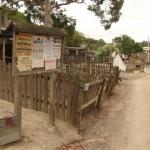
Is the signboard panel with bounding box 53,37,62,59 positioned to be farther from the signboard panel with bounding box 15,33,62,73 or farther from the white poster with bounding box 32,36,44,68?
the white poster with bounding box 32,36,44,68

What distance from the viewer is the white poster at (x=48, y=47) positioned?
8.36 meters

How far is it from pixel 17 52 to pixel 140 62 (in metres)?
41.8

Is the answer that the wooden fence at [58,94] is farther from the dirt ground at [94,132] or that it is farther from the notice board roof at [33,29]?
the notice board roof at [33,29]

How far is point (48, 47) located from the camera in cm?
848

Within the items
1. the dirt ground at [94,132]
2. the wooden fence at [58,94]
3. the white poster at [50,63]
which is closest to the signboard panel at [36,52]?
the white poster at [50,63]

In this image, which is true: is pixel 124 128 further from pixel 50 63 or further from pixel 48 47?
pixel 48 47

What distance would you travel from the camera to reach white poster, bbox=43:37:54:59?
836 centimetres

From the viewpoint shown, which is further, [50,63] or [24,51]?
[50,63]

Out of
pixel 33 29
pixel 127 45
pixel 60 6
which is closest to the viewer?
pixel 33 29

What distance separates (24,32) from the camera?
24.7 feet

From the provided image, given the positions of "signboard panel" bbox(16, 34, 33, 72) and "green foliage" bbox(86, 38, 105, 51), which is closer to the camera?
"signboard panel" bbox(16, 34, 33, 72)

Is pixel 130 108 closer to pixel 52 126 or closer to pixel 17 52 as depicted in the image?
pixel 52 126

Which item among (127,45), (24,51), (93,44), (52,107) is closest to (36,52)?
(24,51)

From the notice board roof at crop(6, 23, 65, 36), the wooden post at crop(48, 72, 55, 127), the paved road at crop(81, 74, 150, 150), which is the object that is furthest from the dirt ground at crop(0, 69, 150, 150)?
the notice board roof at crop(6, 23, 65, 36)
